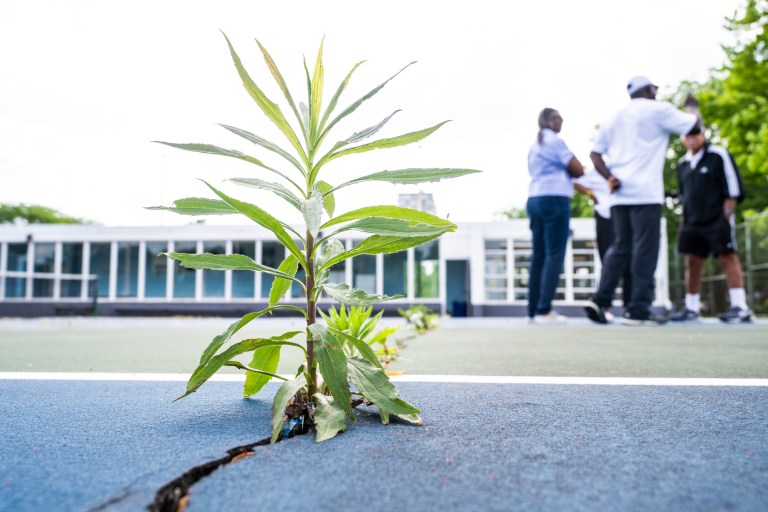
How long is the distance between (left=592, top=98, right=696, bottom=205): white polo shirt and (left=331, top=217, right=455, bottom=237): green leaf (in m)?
4.58

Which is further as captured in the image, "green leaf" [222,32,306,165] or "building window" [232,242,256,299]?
"building window" [232,242,256,299]

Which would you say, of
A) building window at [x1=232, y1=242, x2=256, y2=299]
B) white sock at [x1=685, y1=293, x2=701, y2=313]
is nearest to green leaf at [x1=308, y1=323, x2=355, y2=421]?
white sock at [x1=685, y1=293, x2=701, y2=313]

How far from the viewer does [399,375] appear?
201 cm

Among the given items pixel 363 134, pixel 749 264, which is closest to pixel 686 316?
pixel 363 134

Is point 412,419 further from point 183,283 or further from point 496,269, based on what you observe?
point 183,283

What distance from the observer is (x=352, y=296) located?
1.09 metres

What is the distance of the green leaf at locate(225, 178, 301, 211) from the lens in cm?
112

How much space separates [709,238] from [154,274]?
16.5m

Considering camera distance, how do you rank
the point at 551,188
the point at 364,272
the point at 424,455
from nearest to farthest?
the point at 424,455 → the point at 551,188 → the point at 364,272

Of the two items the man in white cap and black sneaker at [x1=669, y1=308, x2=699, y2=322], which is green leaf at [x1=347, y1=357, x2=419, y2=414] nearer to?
the man in white cap

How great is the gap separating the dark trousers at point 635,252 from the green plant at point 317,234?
4.42m

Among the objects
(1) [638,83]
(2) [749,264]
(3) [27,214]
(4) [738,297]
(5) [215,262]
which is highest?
(3) [27,214]

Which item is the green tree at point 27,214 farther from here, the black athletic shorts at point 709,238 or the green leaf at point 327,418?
the green leaf at point 327,418

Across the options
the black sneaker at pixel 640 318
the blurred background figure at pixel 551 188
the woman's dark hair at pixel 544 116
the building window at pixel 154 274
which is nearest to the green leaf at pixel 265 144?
the blurred background figure at pixel 551 188
